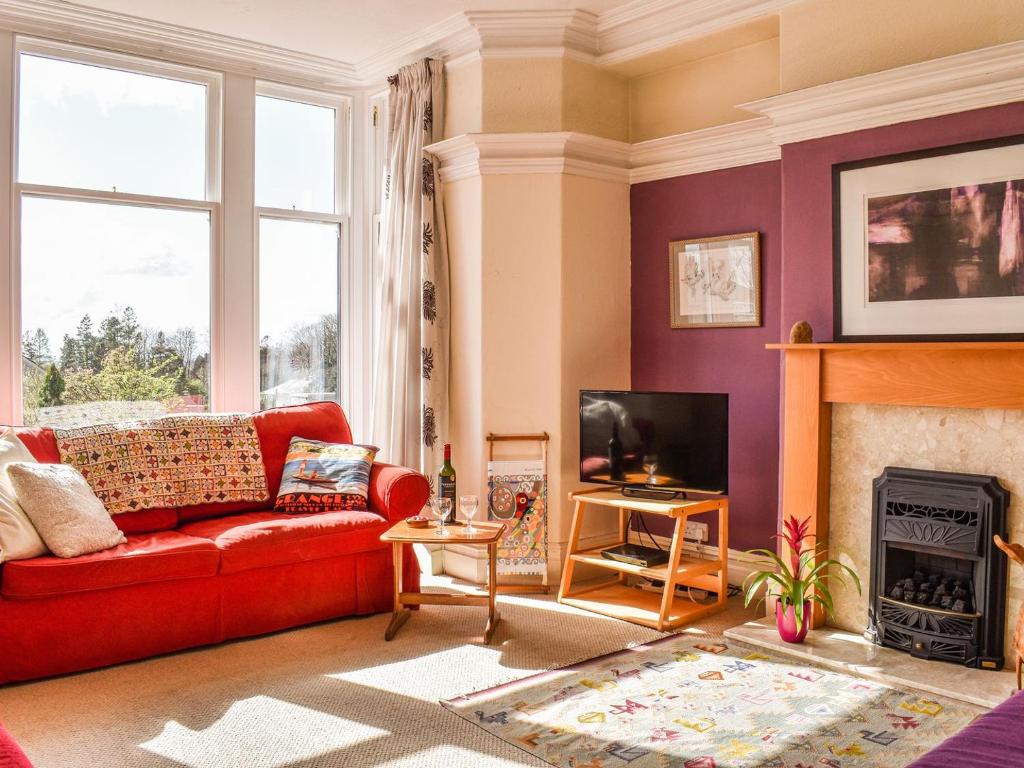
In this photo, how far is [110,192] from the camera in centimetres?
457

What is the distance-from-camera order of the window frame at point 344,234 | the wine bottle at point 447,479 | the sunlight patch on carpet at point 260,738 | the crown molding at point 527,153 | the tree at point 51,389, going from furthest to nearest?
1. the window frame at point 344,234
2. the crown molding at point 527,153
3. the tree at point 51,389
4. the wine bottle at point 447,479
5. the sunlight patch on carpet at point 260,738

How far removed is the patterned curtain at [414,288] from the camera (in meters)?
4.80

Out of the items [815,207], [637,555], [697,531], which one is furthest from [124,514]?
[815,207]

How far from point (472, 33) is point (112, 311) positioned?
238cm

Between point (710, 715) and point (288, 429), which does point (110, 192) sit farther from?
point (710, 715)

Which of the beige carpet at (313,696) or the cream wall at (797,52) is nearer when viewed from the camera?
the beige carpet at (313,696)

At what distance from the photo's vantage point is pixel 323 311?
5375 millimetres

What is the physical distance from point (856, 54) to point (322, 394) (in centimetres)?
343

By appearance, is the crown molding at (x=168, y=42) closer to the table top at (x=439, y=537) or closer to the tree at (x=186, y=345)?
the tree at (x=186, y=345)

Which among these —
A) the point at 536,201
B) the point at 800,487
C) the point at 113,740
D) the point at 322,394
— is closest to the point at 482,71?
the point at 536,201

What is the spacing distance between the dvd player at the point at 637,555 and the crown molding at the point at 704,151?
1982 millimetres

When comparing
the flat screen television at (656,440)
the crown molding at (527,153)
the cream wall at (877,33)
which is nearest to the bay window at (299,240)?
the crown molding at (527,153)

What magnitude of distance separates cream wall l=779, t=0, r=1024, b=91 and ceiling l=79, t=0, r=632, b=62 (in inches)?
37.8

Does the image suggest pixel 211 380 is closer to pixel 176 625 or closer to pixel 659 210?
pixel 176 625
